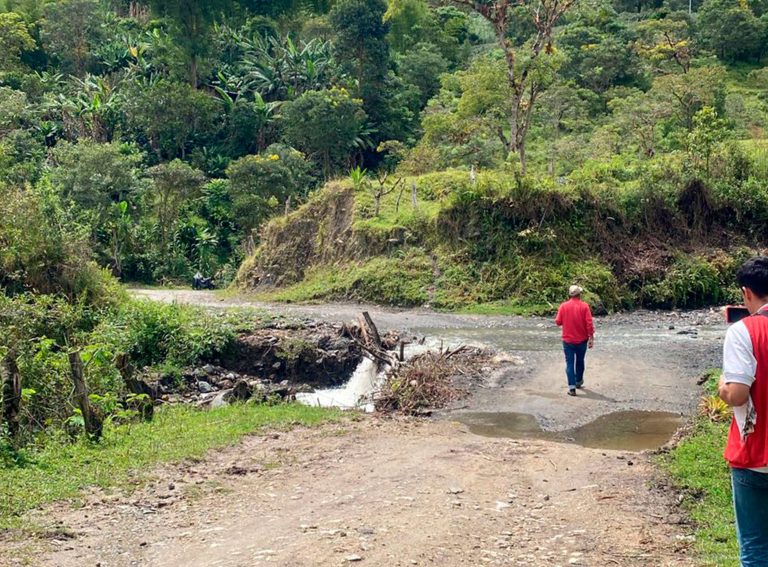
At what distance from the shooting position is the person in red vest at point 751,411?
440cm

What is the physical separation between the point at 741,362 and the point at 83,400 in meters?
8.71

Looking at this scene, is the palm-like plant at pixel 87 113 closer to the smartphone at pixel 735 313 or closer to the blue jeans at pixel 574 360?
the blue jeans at pixel 574 360

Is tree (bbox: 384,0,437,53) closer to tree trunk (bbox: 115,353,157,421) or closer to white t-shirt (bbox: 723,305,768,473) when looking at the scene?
tree trunk (bbox: 115,353,157,421)

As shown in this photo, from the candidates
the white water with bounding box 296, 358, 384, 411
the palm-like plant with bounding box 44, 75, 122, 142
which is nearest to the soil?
the white water with bounding box 296, 358, 384, 411

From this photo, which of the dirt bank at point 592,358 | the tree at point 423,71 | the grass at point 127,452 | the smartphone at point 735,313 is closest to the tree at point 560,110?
the tree at point 423,71

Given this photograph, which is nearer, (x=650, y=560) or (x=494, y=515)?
(x=650, y=560)

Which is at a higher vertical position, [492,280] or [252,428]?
[492,280]

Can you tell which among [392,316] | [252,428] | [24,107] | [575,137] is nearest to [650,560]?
[252,428]

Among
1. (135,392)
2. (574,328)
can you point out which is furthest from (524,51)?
(135,392)

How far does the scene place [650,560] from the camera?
6395 millimetres

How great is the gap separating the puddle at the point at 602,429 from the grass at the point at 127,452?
8.27 ft

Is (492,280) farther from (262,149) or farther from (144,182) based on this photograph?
(262,149)

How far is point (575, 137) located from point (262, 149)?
21.3 m

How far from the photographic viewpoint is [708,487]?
8.06 metres
